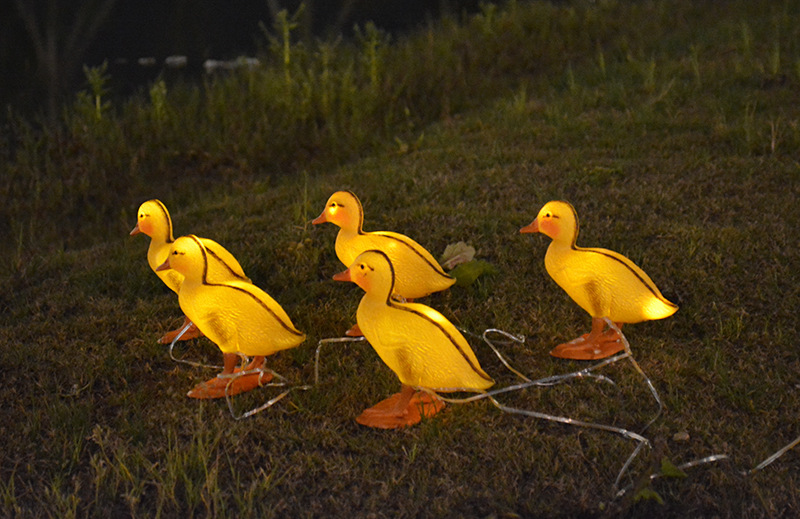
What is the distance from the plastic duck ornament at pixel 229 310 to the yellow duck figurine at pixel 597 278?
119 cm

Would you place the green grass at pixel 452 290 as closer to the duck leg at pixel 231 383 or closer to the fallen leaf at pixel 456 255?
the duck leg at pixel 231 383

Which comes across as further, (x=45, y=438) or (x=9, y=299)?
(x=9, y=299)

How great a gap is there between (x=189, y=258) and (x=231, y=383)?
574 mm

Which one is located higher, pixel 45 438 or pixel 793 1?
pixel 793 1

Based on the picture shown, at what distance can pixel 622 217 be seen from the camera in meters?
4.96

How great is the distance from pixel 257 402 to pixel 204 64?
240 inches

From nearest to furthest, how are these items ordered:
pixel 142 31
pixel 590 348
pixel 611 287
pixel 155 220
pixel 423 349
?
pixel 423 349 → pixel 611 287 → pixel 590 348 → pixel 155 220 → pixel 142 31

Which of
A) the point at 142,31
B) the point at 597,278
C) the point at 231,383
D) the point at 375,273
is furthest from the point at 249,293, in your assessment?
the point at 142,31

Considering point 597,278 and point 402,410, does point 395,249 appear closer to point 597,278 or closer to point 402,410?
point 402,410

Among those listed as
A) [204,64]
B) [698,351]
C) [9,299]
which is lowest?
[698,351]

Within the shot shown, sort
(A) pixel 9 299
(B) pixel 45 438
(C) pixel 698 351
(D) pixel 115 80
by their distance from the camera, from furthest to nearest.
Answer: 1. (D) pixel 115 80
2. (A) pixel 9 299
3. (C) pixel 698 351
4. (B) pixel 45 438

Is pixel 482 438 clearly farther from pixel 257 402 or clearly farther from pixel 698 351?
pixel 698 351

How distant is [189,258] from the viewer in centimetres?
340

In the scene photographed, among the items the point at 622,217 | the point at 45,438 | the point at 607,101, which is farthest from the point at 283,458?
the point at 607,101
